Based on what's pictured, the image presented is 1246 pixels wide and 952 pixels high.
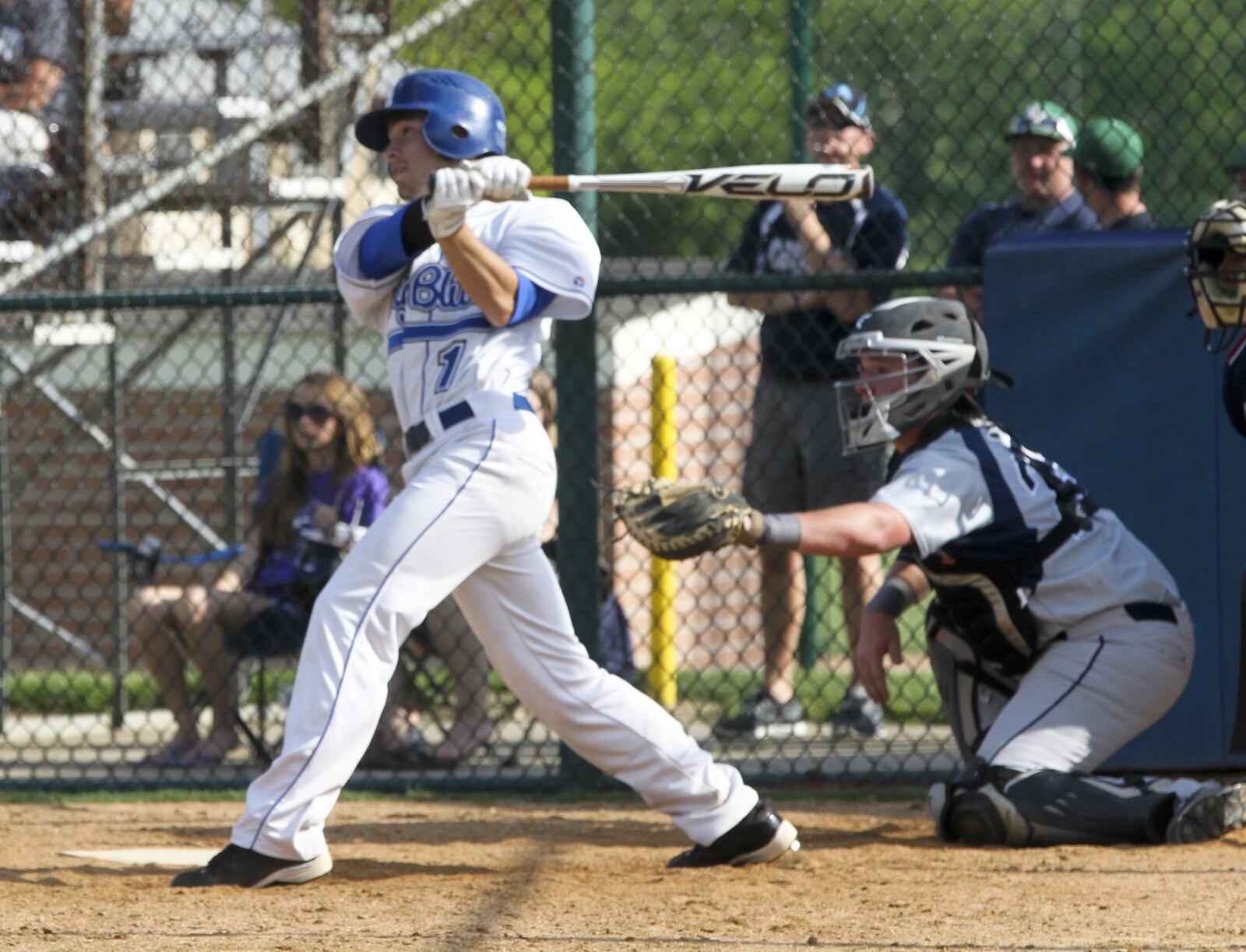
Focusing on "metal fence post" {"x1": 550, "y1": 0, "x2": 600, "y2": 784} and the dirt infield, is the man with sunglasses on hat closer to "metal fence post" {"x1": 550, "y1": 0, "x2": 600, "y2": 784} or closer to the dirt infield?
"metal fence post" {"x1": 550, "y1": 0, "x2": 600, "y2": 784}

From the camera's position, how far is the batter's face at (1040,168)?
18.6ft

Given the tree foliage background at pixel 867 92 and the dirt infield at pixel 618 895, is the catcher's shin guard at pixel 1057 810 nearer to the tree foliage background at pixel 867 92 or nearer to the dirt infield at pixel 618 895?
the dirt infield at pixel 618 895

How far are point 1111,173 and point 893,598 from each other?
5.96ft

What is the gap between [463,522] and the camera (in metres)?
3.50

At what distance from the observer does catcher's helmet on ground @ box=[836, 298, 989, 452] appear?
4055mm

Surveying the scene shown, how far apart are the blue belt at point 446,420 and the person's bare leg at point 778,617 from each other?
6.93ft

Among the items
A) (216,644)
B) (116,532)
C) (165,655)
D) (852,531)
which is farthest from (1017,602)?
(116,532)

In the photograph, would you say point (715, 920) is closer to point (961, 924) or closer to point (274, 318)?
point (961, 924)

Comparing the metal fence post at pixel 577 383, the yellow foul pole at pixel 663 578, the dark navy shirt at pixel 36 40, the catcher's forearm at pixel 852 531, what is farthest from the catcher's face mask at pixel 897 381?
the dark navy shirt at pixel 36 40

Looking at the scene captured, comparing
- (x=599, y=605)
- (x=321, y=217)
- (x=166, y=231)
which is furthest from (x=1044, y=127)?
(x=166, y=231)

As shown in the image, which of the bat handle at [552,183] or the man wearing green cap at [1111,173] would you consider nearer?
the bat handle at [552,183]

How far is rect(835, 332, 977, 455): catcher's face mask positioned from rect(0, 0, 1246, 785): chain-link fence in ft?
2.26

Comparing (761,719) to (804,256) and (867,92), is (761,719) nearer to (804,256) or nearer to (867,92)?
(804,256)

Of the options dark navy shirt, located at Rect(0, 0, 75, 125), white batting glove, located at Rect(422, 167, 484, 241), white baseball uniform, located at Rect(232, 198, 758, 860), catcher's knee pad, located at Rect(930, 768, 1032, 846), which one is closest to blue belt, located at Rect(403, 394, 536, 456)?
white baseball uniform, located at Rect(232, 198, 758, 860)
